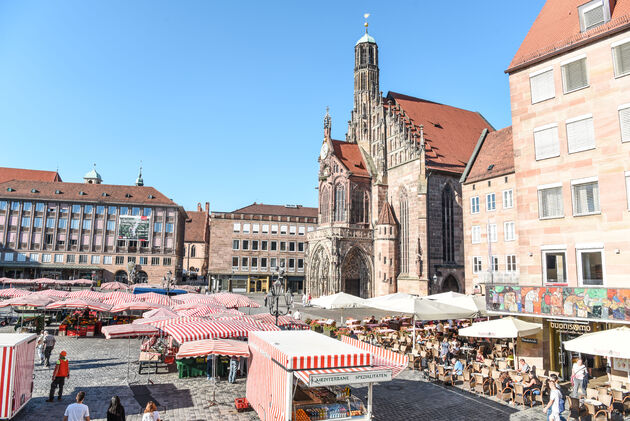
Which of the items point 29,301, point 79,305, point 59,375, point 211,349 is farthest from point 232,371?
point 29,301

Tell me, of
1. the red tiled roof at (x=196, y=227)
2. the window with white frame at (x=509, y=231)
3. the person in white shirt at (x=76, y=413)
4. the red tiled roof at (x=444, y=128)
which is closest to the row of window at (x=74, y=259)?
the red tiled roof at (x=196, y=227)

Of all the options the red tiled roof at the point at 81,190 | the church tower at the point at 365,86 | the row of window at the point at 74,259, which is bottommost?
the row of window at the point at 74,259

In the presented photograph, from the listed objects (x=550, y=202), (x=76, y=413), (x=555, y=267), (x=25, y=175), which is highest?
(x=25, y=175)

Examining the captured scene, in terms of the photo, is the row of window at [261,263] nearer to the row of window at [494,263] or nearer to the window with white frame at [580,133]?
the row of window at [494,263]

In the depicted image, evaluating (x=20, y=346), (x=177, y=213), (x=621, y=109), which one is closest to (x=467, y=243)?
(x=621, y=109)

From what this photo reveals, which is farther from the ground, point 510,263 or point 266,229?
point 266,229

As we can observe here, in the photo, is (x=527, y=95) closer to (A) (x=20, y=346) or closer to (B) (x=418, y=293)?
(A) (x=20, y=346)

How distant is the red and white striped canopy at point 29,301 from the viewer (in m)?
23.8

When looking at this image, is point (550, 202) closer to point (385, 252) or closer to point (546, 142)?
point (546, 142)

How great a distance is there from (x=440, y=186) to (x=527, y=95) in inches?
966

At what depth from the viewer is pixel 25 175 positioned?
8400cm

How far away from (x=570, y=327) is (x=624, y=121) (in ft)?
24.9

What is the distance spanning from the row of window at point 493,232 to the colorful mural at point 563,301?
10402 mm

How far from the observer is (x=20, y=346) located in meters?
11.4
